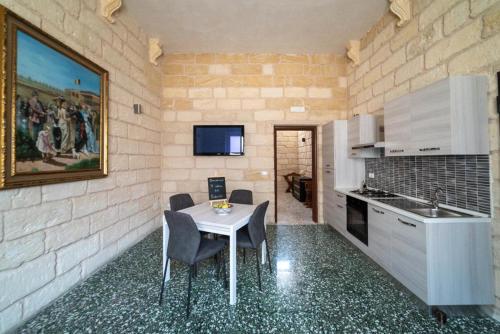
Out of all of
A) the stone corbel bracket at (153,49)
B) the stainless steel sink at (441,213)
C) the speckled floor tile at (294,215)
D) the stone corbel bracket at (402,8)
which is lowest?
the speckled floor tile at (294,215)

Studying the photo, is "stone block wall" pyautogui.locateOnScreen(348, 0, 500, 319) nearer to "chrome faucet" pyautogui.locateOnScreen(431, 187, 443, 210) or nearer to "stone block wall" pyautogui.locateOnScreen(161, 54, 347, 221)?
"chrome faucet" pyautogui.locateOnScreen(431, 187, 443, 210)

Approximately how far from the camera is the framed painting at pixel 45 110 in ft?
4.90

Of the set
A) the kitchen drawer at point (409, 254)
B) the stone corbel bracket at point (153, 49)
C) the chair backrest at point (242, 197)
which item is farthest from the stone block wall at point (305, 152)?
the stone corbel bracket at point (153, 49)

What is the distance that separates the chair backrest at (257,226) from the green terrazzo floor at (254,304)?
1.50 feet

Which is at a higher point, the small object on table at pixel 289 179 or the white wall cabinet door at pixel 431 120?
the white wall cabinet door at pixel 431 120

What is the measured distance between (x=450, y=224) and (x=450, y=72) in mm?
1473

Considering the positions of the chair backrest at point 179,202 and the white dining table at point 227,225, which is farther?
the chair backrest at point 179,202

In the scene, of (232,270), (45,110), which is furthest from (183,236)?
(45,110)

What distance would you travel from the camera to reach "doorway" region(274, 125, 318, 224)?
434 cm

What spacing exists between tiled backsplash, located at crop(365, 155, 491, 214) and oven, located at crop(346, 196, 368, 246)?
1.89ft

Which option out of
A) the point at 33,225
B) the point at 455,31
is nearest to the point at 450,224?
the point at 455,31

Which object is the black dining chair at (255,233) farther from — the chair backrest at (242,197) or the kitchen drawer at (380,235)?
the kitchen drawer at (380,235)

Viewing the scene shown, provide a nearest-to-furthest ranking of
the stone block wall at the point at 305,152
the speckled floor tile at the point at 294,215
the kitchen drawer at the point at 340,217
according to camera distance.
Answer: the kitchen drawer at the point at 340,217, the speckled floor tile at the point at 294,215, the stone block wall at the point at 305,152

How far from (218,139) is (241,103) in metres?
0.87
